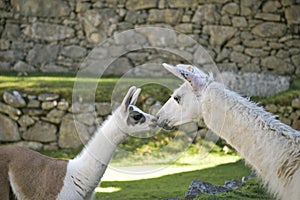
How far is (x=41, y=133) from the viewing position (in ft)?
28.1

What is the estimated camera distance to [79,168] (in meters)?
4.59

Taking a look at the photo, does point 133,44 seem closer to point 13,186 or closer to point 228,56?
point 228,56

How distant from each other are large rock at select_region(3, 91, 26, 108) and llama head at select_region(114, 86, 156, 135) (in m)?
4.23

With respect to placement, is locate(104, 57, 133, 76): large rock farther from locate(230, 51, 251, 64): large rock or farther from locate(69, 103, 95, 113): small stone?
locate(69, 103, 95, 113): small stone

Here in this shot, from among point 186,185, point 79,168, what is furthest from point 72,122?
point 79,168

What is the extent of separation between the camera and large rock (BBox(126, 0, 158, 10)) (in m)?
11.1

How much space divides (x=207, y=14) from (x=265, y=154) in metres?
7.51

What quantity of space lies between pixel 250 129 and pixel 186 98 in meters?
0.50

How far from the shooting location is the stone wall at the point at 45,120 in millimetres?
8539

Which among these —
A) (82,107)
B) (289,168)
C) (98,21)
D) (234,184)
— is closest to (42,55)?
(98,21)

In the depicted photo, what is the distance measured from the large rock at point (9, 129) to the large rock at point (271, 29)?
15.5ft

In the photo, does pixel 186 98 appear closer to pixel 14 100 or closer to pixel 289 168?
pixel 289 168

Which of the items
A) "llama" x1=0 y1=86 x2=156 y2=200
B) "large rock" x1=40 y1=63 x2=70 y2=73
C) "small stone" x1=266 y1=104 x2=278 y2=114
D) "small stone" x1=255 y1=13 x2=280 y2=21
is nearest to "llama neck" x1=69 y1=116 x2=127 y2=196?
"llama" x1=0 y1=86 x2=156 y2=200

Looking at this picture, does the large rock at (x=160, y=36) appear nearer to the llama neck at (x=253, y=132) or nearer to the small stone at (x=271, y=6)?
the small stone at (x=271, y=6)
